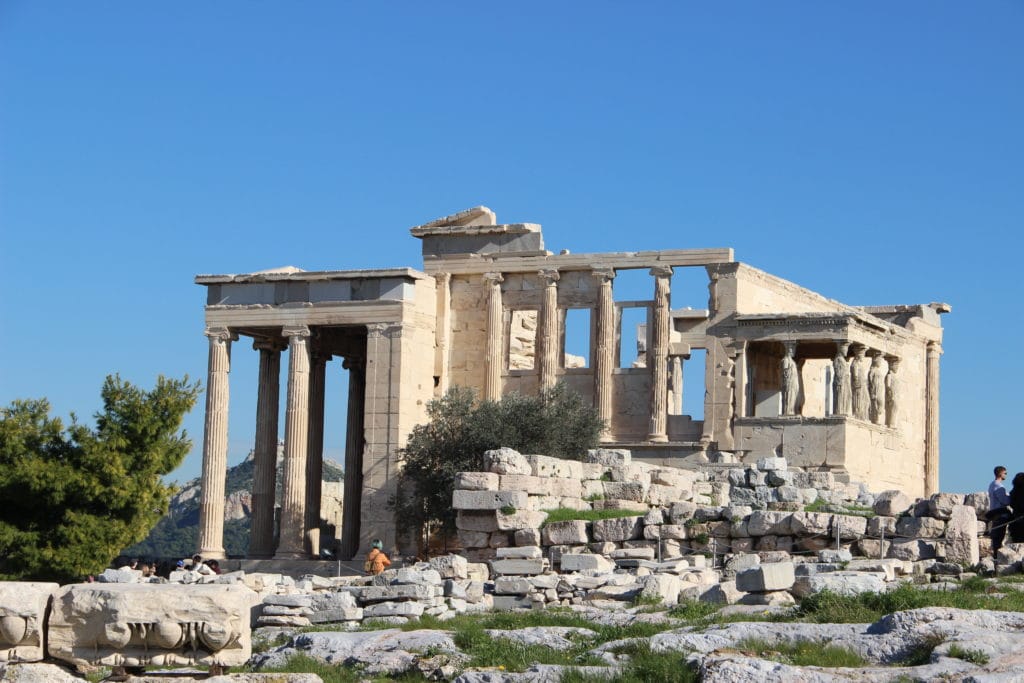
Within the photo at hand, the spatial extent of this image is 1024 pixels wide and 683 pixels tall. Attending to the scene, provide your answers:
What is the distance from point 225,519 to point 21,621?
5750 centimetres

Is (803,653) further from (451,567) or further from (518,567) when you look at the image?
(518,567)

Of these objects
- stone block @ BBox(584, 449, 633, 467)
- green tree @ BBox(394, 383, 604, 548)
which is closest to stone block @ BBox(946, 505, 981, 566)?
stone block @ BBox(584, 449, 633, 467)

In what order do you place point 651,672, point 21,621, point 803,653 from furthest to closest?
point 21,621
point 803,653
point 651,672

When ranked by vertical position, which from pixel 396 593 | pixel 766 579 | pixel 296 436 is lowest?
pixel 396 593

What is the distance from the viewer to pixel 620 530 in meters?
23.6

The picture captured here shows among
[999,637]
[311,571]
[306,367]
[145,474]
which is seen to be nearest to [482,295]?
[306,367]

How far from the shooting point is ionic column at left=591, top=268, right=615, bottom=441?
1550 inches

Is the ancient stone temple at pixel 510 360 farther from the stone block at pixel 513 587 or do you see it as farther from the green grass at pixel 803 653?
the green grass at pixel 803 653

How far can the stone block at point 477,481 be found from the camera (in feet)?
81.1

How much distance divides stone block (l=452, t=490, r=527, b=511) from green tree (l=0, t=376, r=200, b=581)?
8.63 m

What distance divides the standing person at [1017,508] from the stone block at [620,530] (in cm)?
518

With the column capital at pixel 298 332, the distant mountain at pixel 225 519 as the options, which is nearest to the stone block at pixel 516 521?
the column capital at pixel 298 332

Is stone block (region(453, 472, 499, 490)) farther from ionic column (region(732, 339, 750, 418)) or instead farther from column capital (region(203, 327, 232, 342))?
column capital (region(203, 327, 232, 342))

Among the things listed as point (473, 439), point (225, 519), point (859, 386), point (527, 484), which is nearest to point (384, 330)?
point (473, 439)
